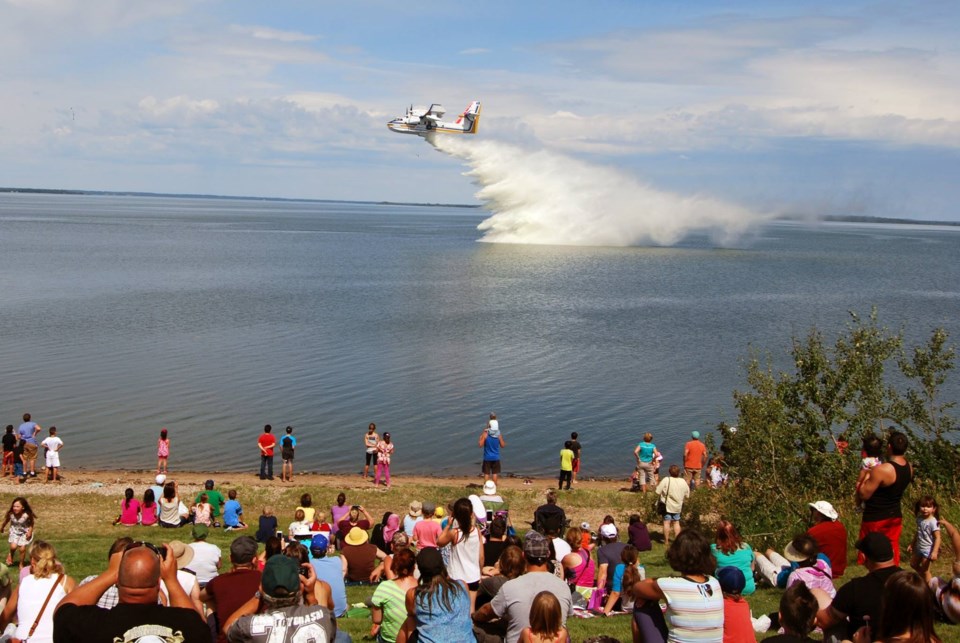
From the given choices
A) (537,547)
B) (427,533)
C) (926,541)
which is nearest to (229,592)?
(537,547)

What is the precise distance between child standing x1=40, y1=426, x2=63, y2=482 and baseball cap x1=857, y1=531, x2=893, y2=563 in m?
16.7

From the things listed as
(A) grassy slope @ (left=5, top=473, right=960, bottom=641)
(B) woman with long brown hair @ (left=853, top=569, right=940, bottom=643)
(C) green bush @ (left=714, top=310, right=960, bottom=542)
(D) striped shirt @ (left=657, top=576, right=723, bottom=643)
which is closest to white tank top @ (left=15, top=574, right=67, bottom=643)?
(D) striped shirt @ (left=657, top=576, right=723, bottom=643)

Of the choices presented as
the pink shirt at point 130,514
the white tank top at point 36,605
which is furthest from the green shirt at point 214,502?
the white tank top at point 36,605

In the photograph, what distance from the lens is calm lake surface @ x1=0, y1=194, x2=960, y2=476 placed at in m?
23.6

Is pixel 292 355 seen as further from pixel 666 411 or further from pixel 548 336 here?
pixel 666 411

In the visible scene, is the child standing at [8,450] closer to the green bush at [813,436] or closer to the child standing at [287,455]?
the child standing at [287,455]

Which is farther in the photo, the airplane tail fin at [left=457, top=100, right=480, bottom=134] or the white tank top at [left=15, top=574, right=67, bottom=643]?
the airplane tail fin at [left=457, top=100, right=480, bottom=134]

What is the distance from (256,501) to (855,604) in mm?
12928

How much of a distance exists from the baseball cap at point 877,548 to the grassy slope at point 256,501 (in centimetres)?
506

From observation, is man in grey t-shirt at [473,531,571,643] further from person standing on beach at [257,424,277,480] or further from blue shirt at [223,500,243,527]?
person standing on beach at [257,424,277,480]

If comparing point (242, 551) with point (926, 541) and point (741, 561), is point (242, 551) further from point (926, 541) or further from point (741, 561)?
point (926, 541)

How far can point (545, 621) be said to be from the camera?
210 inches

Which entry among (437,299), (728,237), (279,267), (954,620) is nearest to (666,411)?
(954,620)

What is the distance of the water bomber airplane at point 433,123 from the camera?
7225 centimetres
